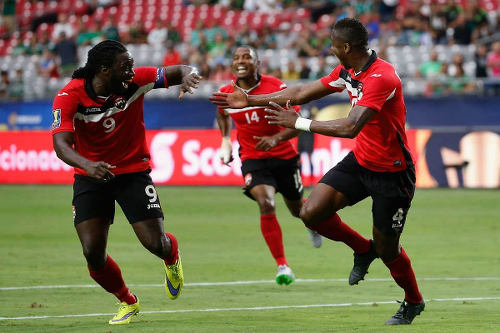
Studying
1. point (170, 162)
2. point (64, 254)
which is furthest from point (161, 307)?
point (170, 162)

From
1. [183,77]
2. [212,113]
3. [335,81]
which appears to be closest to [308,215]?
[335,81]

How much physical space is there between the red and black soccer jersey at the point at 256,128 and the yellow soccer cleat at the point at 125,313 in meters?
3.73

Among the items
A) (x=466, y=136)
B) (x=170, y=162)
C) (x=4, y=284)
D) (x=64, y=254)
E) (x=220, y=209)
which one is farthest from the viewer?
(x=170, y=162)

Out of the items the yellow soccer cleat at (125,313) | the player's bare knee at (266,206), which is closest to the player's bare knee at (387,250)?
the yellow soccer cleat at (125,313)

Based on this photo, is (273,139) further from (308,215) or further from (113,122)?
(113,122)

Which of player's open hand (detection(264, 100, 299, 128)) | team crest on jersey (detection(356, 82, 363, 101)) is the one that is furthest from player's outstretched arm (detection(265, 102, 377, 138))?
team crest on jersey (detection(356, 82, 363, 101))

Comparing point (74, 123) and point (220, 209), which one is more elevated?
point (74, 123)

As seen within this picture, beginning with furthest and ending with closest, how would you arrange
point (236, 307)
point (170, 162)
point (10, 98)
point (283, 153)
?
point (10, 98) < point (170, 162) < point (283, 153) < point (236, 307)

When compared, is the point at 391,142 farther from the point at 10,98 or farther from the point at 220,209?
the point at 10,98

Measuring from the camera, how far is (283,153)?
1247 centimetres

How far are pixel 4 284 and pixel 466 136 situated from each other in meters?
13.7

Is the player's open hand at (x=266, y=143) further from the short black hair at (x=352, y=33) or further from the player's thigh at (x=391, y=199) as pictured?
the short black hair at (x=352, y=33)

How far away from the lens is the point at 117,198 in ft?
29.6

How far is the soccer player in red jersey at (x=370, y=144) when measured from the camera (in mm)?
8227
